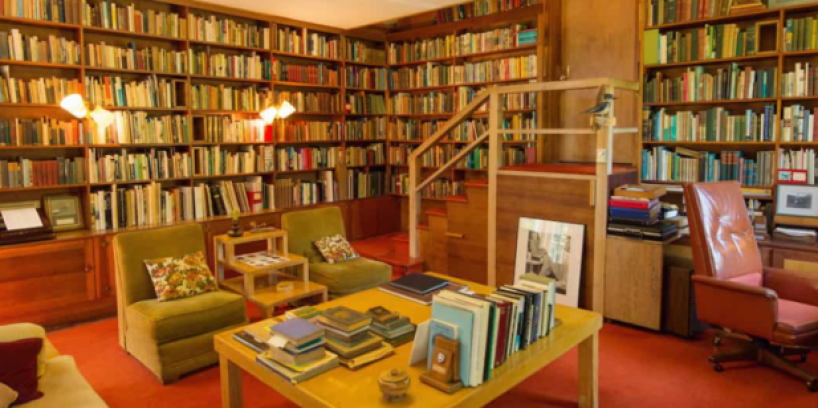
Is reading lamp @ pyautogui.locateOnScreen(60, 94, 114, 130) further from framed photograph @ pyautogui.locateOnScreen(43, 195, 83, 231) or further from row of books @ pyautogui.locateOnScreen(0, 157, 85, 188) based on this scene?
framed photograph @ pyautogui.locateOnScreen(43, 195, 83, 231)

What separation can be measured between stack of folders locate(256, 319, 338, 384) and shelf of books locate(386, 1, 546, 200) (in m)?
4.17

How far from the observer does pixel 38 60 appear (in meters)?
4.66

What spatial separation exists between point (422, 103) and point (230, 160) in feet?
8.60

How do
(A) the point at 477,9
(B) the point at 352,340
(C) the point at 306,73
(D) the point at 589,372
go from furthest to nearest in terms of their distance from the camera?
1. (C) the point at 306,73
2. (A) the point at 477,9
3. (D) the point at 589,372
4. (B) the point at 352,340

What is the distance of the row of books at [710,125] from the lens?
4.51 meters

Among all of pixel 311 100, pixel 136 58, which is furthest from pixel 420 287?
pixel 311 100

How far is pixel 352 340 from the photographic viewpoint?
2.51 m

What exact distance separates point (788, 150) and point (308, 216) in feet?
13.2

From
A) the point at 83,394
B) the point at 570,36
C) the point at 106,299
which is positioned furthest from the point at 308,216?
the point at 570,36

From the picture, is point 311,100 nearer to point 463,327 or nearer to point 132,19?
point 132,19

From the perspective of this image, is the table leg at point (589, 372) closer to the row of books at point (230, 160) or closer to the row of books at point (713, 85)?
the row of books at point (713, 85)

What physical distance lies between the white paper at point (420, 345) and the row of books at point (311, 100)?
4.65m

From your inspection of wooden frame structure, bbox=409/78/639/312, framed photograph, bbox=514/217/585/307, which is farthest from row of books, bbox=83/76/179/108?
framed photograph, bbox=514/217/585/307

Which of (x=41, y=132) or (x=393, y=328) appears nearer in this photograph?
(x=393, y=328)
